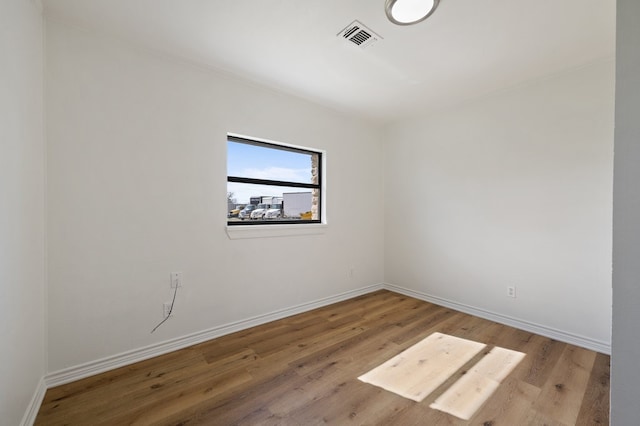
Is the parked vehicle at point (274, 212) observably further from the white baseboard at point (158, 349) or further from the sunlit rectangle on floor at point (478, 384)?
the sunlit rectangle on floor at point (478, 384)

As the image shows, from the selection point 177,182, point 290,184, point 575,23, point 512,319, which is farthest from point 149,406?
point 575,23

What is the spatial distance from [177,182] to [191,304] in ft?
3.38

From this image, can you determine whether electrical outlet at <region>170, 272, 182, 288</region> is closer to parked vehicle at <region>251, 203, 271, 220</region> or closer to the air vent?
parked vehicle at <region>251, 203, 271, 220</region>

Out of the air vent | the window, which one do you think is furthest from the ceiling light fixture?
the window

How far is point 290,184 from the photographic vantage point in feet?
9.91

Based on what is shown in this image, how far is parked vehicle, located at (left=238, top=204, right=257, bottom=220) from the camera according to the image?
2657 millimetres

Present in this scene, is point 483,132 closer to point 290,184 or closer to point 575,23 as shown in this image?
point 575,23

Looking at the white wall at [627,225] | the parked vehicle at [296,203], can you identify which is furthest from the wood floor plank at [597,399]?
the parked vehicle at [296,203]

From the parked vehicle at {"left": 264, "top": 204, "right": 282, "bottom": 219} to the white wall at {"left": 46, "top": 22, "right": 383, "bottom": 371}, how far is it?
0.32 m

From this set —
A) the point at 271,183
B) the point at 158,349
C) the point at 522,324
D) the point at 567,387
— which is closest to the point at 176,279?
the point at 158,349

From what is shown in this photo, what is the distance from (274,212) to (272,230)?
242 millimetres

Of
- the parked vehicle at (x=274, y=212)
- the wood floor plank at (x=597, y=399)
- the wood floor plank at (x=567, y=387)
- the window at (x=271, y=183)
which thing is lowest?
the wood floor plank at (x=567, y=387)

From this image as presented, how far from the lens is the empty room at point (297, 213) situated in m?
1.47

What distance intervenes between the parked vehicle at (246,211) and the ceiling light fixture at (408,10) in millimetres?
1940
